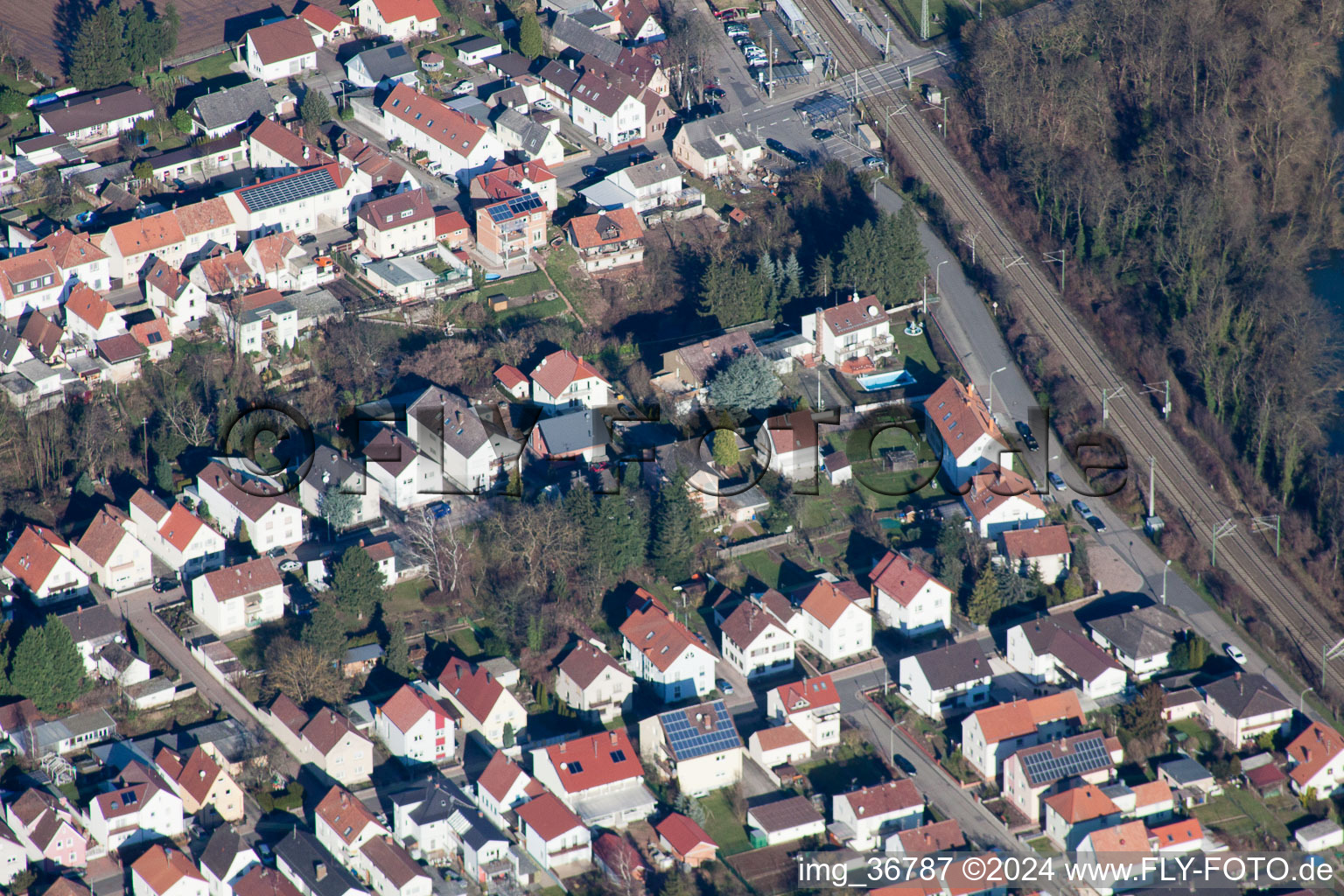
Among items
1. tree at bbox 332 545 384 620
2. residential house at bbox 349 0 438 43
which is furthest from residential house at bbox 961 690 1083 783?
residential house at bbox 349 0 438 43

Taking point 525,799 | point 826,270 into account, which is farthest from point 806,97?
point 525,799

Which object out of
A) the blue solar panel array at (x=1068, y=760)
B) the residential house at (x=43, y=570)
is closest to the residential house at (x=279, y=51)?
the residential house at (x=43, y=570)

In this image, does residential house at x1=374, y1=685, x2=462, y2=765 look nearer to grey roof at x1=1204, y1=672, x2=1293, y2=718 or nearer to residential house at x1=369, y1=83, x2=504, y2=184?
grey roof at x1=1204, y1=672, x2=1293, y2=718

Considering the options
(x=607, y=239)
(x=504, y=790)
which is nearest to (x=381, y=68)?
(x=607, y=239)

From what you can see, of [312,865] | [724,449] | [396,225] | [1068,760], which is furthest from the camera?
[396,225]

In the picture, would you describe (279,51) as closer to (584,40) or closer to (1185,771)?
(584,40)
